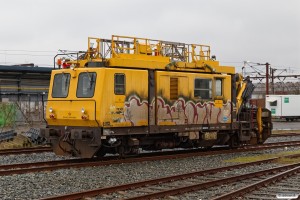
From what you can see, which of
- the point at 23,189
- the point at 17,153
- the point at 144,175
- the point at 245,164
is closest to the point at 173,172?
the point at 144,175

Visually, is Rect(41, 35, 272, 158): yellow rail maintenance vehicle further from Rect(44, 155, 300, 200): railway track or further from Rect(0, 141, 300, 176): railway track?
Rect(44, 155, 300, 200): railway track

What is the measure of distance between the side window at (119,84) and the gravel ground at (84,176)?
218cm

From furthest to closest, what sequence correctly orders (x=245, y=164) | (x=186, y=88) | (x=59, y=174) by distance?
(x=186, y=88) → (x=245, y=164) → (x=59, y=174)

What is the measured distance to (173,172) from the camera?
12109mm

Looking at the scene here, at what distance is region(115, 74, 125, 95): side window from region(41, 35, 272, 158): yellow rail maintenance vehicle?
0.10ft

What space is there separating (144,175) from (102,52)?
483 cm

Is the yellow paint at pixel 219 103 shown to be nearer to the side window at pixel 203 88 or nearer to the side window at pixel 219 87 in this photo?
the side window at pixel 219 87

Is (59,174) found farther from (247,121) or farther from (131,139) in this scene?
(247,121)

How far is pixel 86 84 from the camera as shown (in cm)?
1373

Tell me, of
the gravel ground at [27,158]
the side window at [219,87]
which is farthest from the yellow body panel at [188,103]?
the gravel ground at [27,158]

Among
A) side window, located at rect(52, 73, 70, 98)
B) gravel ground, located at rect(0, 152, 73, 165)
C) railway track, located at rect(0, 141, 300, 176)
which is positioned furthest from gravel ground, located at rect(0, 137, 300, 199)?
side window, located at rect(52, 73, 70, 98)

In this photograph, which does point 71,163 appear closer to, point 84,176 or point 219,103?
point 84,176

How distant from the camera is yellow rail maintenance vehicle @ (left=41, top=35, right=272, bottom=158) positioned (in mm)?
13469

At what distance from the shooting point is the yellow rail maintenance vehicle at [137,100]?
530 inches
